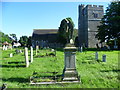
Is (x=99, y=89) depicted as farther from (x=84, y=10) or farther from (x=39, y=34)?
(x=39, y=34)

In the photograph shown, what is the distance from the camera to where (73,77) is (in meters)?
7.35

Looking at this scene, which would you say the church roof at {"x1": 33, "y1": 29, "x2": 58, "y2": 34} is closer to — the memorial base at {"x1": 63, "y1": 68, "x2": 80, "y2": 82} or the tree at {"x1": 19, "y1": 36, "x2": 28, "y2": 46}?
the tree at {"x1": 19, "y1": 36, "x2": 28, "y2": 46}

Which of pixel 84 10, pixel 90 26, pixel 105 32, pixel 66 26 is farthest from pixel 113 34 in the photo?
pixel 66 26

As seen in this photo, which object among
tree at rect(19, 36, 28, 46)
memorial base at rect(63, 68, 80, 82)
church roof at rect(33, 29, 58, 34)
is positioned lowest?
memorial base at rect(63, 68, 80, 82)

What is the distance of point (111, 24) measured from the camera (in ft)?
106

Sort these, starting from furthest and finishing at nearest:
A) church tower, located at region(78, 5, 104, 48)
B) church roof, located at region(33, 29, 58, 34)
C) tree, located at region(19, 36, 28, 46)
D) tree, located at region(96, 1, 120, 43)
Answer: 1. church roof, located at region(33, 29, 58, 34)
2. tree, located at region(19, 36, 28, 46)
3. church tower, located at region(78, 5, 104, 48)
4. tree, located at region(96, 1, 120, 43)

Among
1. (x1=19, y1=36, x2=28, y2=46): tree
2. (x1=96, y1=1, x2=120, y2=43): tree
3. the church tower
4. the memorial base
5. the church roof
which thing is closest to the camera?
the memorial base

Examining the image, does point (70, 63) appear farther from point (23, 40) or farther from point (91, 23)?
point (23, 40)

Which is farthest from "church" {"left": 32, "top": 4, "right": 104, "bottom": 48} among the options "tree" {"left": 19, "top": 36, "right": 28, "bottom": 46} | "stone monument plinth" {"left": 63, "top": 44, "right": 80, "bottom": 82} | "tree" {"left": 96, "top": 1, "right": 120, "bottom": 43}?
"stone monument plinth" {"left": 63, "top": 44, "right": 80, "bottom": 82}

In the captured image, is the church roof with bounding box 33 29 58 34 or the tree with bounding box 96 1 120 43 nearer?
the tree with bounding box 96 1 120 43

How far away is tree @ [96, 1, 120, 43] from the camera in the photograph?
3134 cm

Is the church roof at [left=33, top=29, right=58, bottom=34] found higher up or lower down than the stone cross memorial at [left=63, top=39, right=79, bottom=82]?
higher up

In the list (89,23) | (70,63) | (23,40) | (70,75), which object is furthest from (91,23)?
(70,75)

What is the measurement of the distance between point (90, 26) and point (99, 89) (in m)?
44.6
